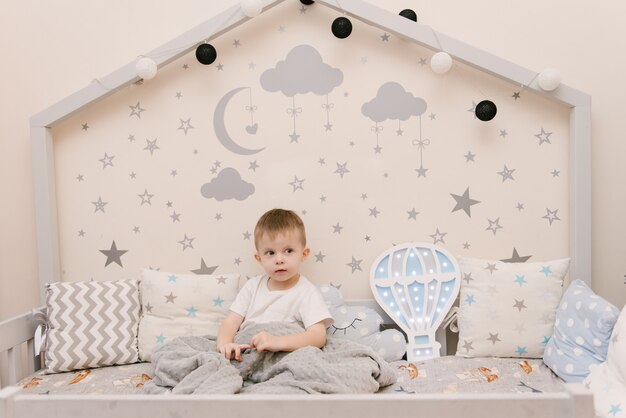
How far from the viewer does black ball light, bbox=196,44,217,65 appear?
169cm

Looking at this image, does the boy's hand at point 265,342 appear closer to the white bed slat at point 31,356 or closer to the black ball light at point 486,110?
the white bed slat at point 31,356

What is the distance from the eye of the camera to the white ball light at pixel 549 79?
160 centimetres

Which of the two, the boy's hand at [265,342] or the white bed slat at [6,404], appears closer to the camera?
the white bed slat at [6,404]

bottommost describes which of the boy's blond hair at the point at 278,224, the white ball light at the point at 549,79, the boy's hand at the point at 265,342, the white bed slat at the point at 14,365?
the white bed slat at the point at 14,365

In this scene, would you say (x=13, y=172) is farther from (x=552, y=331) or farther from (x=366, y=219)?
(x=552, y=331)

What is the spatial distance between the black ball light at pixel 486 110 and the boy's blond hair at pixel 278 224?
1.98 feet

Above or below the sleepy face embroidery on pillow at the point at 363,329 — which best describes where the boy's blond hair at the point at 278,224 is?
above

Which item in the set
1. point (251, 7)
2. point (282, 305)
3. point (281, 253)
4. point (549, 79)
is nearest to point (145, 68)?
point (251, 7)

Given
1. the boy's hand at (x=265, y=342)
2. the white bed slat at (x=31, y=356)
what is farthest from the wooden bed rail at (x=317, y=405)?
the white bed slat at (x=31, y=356)

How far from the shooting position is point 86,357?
159cm

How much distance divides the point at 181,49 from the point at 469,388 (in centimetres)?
123

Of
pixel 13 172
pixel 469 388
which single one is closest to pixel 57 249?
pixel 13 172

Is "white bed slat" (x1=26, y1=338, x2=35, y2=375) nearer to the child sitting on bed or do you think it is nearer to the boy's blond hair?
the child sitting on bed

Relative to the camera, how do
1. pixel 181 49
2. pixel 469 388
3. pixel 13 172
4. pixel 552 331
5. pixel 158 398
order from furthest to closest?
pixel 13 172 < pixel 181 49 < pixel 552 331 < pixel 469 388 < pixel 158 398
